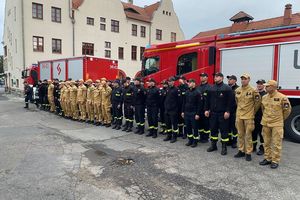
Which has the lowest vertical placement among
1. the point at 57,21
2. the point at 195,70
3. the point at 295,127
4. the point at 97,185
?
the point at 97,185

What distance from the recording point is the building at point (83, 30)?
85.8ft

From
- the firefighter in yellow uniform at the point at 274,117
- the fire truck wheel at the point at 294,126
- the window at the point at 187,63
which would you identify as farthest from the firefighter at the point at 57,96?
the firefighter in yellow uniform at the point at 274,117

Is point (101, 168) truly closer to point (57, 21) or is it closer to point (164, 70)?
point (164, 70)

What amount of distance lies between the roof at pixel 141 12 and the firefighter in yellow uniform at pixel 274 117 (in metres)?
30.8

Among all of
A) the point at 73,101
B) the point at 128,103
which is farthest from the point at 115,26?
the point at 128,103

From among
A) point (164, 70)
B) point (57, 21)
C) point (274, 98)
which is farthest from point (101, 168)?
point (57, 21)

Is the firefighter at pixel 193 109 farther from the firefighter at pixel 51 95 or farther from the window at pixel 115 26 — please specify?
the window at pixel 115 26

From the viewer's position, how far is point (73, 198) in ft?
13.0

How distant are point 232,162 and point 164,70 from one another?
5636mm

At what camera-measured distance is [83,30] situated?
97.4 ft

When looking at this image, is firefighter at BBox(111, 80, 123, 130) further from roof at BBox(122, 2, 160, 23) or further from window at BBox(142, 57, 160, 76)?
roof at BBox(122, 2, 160, 23)

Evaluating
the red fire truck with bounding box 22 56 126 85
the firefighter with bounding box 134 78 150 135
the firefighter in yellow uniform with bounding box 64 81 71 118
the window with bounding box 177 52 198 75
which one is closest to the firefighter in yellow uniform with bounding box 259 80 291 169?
the firefighter with bounding box 134 78 150 135

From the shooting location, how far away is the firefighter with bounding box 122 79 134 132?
8.77 metres

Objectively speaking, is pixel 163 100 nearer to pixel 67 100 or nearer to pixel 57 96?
pixel 67 100
